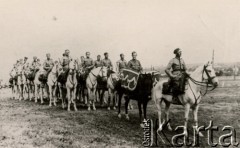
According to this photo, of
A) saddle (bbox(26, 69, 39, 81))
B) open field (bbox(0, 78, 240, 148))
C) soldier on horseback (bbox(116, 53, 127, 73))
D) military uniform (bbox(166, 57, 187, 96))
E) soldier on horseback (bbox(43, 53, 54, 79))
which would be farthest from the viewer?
saddle (bbox(26, 69, 39, 81))

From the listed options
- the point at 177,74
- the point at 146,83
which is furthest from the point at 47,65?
the point at 177,74

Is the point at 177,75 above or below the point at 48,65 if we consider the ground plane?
below

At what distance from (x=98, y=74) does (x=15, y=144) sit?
5444 mm

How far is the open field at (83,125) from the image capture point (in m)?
7.89

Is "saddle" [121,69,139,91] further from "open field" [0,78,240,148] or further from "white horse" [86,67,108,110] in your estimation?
"white horse" [86,67,108,110]

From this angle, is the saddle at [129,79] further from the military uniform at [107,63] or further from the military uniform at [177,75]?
the military uniform at [107,63]

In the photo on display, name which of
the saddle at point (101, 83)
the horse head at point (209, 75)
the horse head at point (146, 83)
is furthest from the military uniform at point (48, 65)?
the horse head at point (209, 75)

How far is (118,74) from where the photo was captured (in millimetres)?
11836

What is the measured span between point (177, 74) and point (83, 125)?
114 inches

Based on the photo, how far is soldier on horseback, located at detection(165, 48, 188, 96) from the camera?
8680 mm

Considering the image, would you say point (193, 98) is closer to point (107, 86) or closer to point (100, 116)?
point (100, 116)

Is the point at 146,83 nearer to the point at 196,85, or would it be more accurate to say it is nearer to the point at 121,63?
the point at 196,85

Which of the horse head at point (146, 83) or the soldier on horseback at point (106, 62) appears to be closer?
the horse head at point (146, 83)

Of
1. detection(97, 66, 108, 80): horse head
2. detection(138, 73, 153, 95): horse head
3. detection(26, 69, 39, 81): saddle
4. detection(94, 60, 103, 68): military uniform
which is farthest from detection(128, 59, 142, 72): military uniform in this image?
detection(26, 69, 39, 81): saddle
